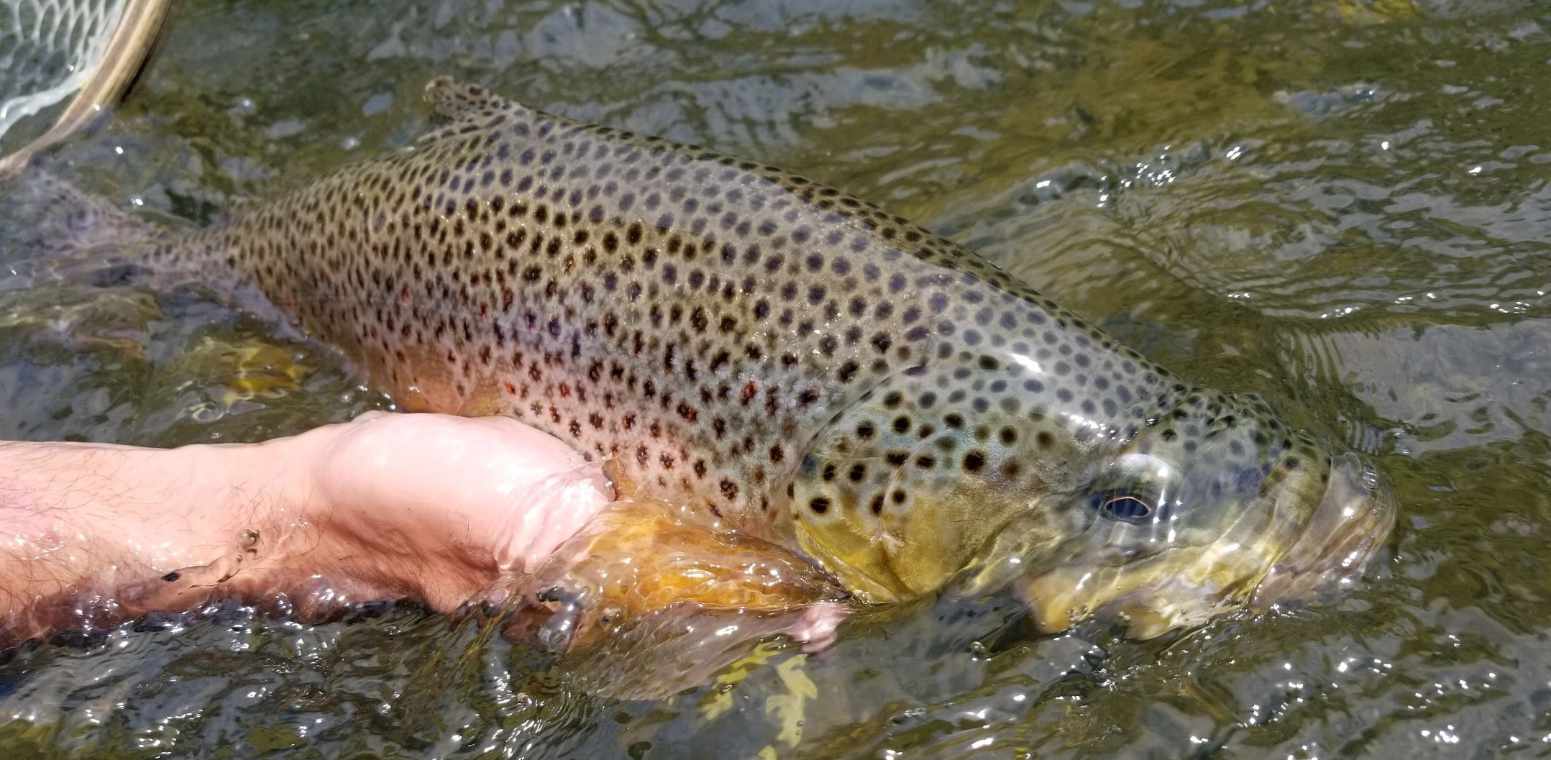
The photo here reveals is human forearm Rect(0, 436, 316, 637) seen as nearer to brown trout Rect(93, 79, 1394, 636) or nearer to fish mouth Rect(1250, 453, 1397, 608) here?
brown trout Rect(93, 79, 1394, 636)

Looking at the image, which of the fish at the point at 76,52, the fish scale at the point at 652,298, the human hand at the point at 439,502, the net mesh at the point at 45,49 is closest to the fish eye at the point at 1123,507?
the fish scale at the point at 652,298

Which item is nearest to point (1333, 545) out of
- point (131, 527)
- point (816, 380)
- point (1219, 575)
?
point (1219, 575)

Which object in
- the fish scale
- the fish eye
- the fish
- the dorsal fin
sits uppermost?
the fish

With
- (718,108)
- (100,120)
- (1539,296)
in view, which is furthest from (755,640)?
(100,120)

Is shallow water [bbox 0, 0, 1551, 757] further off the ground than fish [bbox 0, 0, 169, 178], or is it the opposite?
fish [bbox 0, 0, 169, 178]

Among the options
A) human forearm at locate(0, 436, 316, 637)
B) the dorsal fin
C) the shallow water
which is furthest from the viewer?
the dorsal fin

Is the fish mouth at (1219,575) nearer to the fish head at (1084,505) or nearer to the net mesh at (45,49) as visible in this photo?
the fish head at (1084,505)

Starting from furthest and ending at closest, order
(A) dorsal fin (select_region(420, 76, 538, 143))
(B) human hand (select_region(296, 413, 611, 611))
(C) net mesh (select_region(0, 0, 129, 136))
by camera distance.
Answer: (C) net mesh (select_region(0, 0, 129, 136)), (A) dorsal fin (select_region(420, 76, 538, 143)), (B) human hand (select_region(296, 413, 611, 611))

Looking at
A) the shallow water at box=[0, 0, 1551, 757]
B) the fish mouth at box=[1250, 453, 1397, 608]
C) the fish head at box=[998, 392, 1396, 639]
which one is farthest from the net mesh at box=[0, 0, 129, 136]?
the fish mouth at box=[1250, 453, 1397, 608]

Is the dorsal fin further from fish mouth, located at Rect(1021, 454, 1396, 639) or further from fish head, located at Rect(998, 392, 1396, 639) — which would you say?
fish mouth, located at Rect(1021, 454, 1396, 639)

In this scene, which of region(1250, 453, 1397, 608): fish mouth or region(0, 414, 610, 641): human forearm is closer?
region(1250, 453, 1397, 608): fish mouth
